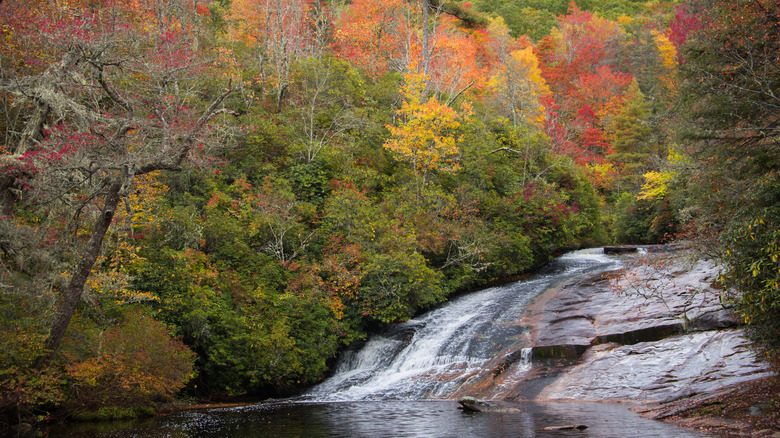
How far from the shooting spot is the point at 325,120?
29.0 meters

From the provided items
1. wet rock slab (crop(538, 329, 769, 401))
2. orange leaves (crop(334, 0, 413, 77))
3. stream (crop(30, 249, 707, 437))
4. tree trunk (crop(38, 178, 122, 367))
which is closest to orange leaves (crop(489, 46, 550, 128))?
orange leaves (crop(334, 0, 413, 77))

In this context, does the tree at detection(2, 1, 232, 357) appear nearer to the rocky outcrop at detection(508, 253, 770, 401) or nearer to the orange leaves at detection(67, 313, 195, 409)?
the orange leaves at detection(67, 313, 195, 409)

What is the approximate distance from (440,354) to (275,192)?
33.8 feet

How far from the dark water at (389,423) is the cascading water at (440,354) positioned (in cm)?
185

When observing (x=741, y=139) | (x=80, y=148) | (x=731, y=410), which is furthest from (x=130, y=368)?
(x=741, y=139)

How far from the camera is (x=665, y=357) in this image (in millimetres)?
15086

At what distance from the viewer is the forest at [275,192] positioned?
493 inches

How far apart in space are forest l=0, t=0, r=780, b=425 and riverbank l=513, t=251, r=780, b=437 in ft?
5.64

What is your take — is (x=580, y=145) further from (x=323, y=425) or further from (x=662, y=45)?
(x=323, y=425)

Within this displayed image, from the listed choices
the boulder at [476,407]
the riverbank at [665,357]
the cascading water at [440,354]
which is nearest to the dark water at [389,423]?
the boulder at [476,407]

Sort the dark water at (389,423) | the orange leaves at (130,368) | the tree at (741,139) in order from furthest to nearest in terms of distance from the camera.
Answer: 1. the orange leaves at (130,368)
2. the tree at (741,139)
3. the dark water at (389,423)

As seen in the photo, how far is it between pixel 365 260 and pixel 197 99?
38.4 feet

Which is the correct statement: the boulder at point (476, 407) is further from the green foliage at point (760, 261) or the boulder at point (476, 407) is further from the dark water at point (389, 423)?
the green foliage at point (760, 261)

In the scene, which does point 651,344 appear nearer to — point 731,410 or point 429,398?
point 731,410
